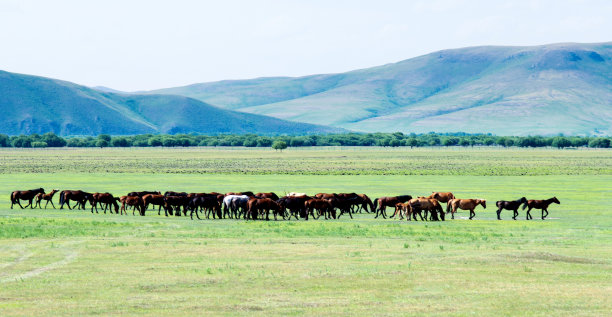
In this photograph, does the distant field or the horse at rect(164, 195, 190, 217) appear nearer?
the horse at rect(164, 195, 190, 217)

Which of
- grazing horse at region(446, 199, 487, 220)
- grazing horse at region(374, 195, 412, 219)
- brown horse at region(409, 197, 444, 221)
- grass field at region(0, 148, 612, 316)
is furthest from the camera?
grazing horse at region(374, 195, 412, 219)

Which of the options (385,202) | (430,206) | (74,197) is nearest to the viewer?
(430,206)

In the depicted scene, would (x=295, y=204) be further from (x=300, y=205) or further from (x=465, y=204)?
(x=465, y=204)

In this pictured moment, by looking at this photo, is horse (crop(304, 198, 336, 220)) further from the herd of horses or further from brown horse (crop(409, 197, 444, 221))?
brown horse (crop(409, 197, 444, 221))

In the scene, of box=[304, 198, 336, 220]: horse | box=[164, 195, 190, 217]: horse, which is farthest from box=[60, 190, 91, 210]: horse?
box=[304, 198, 336, 220]: horse

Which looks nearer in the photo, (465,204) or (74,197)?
(465,204)

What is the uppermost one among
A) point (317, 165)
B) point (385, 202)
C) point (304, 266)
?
point (317, 165)

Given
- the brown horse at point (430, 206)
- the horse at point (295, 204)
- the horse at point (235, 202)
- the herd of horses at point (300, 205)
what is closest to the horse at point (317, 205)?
the herd of horses at point (300, 205)

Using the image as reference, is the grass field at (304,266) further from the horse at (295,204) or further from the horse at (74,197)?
the horse at (74,197)

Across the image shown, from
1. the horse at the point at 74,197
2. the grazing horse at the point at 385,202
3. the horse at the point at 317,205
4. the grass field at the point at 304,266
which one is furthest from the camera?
the horse at the point at 74,197

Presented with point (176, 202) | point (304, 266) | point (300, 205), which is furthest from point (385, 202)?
point (304, 266)

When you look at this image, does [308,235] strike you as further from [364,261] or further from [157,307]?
[157,307]

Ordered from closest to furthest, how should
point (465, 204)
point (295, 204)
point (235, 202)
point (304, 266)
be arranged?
point (304, 266) → point (465, 204) → point (235, 202) → point (295, 204)

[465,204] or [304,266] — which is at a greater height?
[465,204]
